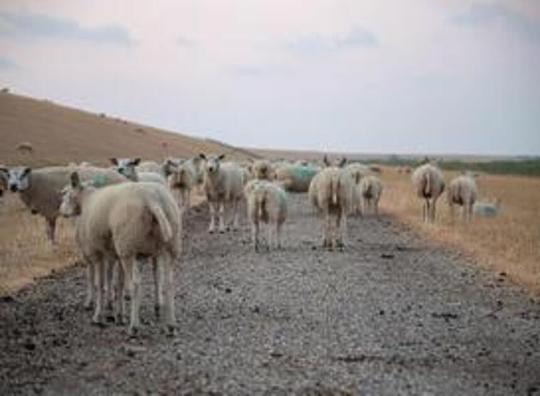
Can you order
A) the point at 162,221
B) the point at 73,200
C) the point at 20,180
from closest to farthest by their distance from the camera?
the point at 162,221 → the point at 73,200 → the point at 20,180

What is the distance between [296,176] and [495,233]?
21.0 m

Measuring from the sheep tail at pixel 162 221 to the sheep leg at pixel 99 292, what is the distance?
1690 millimetres

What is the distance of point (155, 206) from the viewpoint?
41.1 ft

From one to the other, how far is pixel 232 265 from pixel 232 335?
7429 millimetres

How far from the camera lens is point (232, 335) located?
498 inches

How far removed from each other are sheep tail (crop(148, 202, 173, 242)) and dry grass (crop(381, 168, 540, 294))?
306 inches

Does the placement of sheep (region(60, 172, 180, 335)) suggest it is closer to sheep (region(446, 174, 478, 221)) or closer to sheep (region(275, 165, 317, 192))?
sheep (region(446, 174, 478, 221))

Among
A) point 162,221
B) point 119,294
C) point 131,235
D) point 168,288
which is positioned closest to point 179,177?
point 119,294

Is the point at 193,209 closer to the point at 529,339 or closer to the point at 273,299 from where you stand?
the point at 273,299

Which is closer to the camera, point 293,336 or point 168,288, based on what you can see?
point 293,336

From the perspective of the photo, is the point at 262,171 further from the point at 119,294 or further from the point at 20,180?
the point at 119,294

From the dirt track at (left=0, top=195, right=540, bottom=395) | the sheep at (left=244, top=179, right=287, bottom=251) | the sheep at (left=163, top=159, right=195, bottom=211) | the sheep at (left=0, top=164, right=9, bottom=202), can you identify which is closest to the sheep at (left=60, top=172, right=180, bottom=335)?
the dirt track at (left=0, top=195, right=540, bottom=395)

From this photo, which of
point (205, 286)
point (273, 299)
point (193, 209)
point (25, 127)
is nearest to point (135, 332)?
point (273, 299)

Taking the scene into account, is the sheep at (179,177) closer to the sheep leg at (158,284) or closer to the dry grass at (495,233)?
the dry grass at (495,233)
